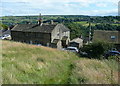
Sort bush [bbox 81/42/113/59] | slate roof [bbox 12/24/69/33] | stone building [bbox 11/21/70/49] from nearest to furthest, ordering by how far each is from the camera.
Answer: bush [bbox 81/42/113/59] → stone building [bbox 11/21/70/49] → slate roof [bbox 12/24/69/33]

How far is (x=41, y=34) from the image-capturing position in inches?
1414

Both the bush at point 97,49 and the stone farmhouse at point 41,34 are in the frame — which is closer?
the bush at point 97,49

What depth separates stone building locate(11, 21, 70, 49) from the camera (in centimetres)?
3531

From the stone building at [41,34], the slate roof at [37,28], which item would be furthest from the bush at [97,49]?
the slate roof at [37,28]

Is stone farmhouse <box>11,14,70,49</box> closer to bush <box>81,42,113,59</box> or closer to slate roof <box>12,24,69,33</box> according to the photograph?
slate roof <box>12,24,69,33</box>

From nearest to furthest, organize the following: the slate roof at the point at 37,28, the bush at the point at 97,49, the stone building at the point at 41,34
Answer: the bush at the point at 97,49, the stone building at the point at 41,34, the slate roof at the point at 37,28

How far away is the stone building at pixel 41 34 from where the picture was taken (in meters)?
35.3

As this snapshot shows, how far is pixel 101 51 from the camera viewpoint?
21703mm

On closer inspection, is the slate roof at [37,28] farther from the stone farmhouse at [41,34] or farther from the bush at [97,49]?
the bush at [97,49]

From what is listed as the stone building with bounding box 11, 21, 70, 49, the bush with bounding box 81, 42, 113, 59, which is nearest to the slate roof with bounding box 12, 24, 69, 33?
the stone building with bounding box 11, 21, 70, 49

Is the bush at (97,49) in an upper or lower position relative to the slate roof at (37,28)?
lower

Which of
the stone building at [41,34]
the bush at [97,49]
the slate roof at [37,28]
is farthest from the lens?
the slate roof at [37,28]

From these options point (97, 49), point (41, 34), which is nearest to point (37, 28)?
point (41, 34)

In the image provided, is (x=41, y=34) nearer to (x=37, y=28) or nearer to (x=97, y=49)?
(x=37, y=28)
